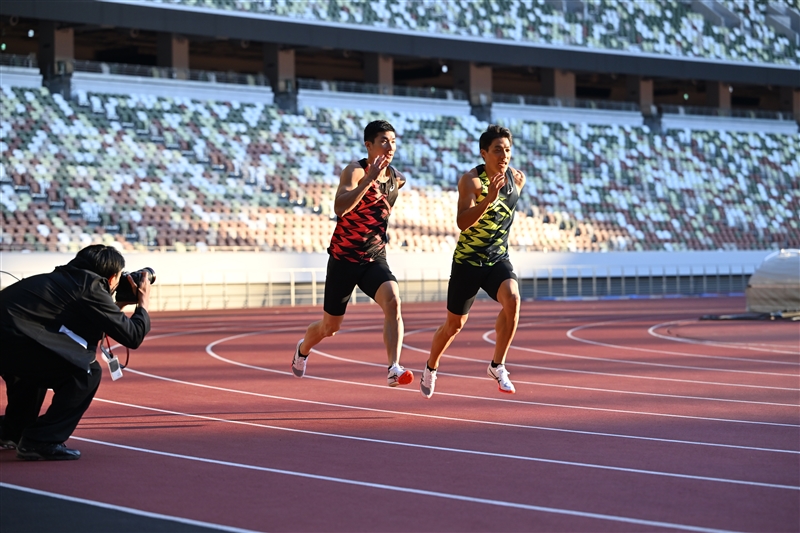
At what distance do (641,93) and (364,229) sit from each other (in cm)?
3868

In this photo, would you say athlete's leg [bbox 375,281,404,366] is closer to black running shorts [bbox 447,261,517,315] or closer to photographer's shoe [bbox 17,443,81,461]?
black running shorts [bbox 447,261,517,315]

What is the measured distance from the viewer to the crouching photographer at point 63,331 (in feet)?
22.1

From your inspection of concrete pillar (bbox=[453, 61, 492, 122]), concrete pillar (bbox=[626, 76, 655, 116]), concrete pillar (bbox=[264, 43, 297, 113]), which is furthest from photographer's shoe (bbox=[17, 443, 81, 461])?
concrete pillar (bbox=[626, 76, 655, 116])

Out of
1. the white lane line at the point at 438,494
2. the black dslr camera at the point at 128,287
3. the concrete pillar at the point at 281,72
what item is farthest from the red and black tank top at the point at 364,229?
the concrete pillar at the point at 281,72

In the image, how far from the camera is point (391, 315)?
8.71 meters

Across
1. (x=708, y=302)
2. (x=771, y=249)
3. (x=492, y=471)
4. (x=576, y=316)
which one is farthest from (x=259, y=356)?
(x=771, y=249)

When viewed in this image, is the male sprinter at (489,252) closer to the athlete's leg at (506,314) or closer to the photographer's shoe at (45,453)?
the athlete's leg at (506,314)

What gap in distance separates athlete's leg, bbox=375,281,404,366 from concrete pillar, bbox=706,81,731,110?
42.2 meters

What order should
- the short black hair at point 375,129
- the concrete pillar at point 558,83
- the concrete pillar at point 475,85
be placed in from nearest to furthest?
1. the short black hair at point 375,129
2. the concrete pillar at point 475,85
3. the concrete pillar at point 558,83

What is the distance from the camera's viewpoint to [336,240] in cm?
897

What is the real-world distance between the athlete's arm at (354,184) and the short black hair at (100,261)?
195cm

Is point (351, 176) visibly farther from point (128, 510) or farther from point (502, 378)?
point (128, 510)

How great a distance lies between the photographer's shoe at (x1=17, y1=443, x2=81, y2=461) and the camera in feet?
22.7

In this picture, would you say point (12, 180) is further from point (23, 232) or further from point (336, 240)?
point (336, 240)
